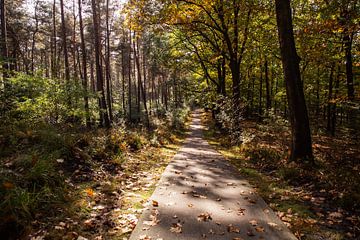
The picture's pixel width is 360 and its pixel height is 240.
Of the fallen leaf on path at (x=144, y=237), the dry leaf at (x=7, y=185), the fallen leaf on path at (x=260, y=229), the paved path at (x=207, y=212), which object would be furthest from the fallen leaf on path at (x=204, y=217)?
the dry leaf at (x=7, y=185)

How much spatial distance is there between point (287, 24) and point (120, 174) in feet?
22.3

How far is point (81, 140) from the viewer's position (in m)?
7.33

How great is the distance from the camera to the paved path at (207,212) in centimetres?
356

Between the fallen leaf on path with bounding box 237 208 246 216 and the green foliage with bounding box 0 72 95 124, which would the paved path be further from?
the green foliage with bounding box 0 72 95 124

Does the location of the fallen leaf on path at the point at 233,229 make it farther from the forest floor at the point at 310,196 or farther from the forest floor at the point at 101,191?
the forest floor at the point at 310,196

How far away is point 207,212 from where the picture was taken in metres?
4.32

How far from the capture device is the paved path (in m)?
3.56

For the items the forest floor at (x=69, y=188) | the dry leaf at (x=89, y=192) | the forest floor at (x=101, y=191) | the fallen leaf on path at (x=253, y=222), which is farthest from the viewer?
the dry leaf at (x=89, y=192)

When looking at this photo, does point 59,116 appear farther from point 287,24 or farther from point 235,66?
point 235,66

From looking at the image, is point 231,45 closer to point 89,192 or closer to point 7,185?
point 89,192

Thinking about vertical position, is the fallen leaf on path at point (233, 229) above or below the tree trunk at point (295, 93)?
below

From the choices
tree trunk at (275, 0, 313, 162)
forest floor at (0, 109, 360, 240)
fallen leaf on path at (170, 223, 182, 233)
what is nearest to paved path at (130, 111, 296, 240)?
fallen leaf on path at (170, 223, 182, 233)

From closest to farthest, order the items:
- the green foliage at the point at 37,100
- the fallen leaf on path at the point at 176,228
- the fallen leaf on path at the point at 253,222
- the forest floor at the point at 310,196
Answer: the fallen leaf on path at the point at 176,228
the forest floor at the point at 310,196
the fallen leaf on path at the point at 253,222
the green foliage at the point at 37,100

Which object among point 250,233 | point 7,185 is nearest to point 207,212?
point 250,233
